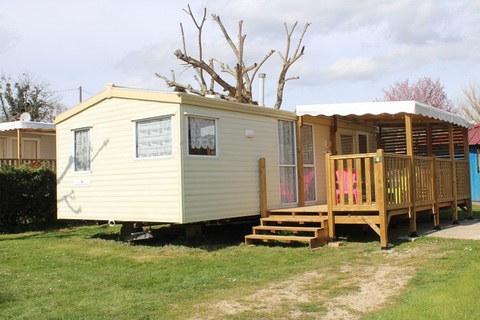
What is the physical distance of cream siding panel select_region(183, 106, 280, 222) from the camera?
916cm

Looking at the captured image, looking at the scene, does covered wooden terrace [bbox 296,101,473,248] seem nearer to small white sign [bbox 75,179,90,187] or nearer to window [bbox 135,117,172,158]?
window [bbox 135,117,172,158]

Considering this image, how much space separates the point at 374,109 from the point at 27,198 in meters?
9.07

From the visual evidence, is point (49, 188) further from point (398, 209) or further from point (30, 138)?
point (398, 209)

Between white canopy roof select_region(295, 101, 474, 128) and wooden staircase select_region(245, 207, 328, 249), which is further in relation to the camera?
white canopy roof select_region(295, 101, 474, 128)

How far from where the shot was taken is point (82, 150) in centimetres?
1111

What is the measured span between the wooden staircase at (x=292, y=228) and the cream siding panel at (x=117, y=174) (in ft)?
5.70

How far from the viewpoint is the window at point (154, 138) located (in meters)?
9.27

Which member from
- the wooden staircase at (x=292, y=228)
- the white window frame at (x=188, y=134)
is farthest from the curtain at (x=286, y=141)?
the white window frame at (x=188, y=134)

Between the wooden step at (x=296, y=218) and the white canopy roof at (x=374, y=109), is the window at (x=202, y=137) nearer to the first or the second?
the wooden step at (x=296, y=218)

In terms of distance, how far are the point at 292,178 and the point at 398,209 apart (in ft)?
8.92

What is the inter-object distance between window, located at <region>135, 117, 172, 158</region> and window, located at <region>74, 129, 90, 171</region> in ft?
5.63

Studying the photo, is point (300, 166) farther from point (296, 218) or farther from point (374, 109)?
point (374, 109)

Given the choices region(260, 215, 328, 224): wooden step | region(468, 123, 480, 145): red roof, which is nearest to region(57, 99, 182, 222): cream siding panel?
region(260, 215, 328, 224): wooden step

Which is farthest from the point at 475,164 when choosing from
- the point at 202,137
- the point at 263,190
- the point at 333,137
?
the point at 202,137
